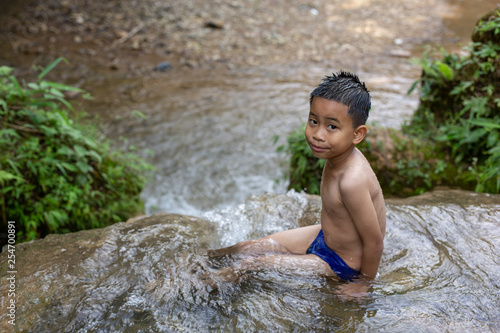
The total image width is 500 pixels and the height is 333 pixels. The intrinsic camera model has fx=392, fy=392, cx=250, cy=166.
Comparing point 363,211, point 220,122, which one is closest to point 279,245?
point 363,211

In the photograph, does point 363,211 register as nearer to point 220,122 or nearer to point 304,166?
point 304,166

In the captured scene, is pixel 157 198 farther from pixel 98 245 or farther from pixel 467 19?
pixel 467 19

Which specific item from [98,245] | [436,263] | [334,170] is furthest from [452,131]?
[98,245]

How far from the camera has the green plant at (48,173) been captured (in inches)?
143

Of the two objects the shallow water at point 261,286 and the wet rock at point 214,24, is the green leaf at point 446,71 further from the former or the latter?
the wet rock at point 214,24

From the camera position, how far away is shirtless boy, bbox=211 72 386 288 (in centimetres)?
227

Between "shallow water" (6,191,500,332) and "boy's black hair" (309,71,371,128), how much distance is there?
1.13 metres

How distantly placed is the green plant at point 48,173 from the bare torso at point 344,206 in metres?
2.40

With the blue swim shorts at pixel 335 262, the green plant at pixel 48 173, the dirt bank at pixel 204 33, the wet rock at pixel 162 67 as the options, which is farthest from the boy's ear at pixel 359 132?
the wet rock at pixel 162 67

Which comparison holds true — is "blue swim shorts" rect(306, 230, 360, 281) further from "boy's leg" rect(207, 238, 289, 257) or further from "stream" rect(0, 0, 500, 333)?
"boy's leg" rect(207, 238, 289, 257)

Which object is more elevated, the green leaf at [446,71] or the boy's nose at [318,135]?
the green leaf at [446,71]

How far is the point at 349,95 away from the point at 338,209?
2.36ft

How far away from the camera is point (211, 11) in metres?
10.8

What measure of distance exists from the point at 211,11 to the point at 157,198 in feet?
23.5
